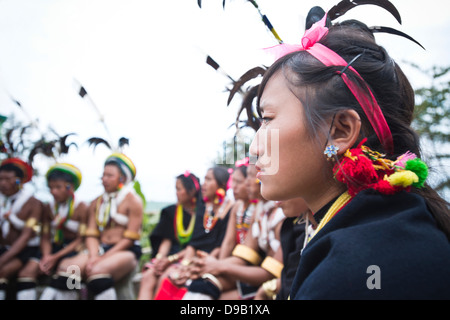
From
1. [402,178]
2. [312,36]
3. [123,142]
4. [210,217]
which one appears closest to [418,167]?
[402,178]

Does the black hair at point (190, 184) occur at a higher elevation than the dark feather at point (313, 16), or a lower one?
lower

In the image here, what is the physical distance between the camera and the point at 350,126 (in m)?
1.31

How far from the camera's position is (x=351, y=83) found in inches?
52.1

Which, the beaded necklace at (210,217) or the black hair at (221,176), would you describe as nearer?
the beaded necklace at (210,217)

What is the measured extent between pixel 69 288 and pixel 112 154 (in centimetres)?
193

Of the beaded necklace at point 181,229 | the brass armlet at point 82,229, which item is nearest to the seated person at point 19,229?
the brass armlet at point 82,229

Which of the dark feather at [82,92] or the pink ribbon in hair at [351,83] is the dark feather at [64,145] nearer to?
the dark feather at [82,92]

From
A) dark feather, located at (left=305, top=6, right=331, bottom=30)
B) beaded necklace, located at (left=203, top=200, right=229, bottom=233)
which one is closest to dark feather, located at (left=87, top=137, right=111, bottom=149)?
beaded necklace, located at (left=203, top=200, right=229, bottom=233)

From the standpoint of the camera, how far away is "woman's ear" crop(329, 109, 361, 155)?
1301 mm

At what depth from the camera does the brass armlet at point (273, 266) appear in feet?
10.1

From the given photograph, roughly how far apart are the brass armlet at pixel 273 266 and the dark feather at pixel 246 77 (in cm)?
181

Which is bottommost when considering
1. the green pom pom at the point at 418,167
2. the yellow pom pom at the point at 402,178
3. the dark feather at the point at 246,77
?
the yellow pom pom at the point at 402,178

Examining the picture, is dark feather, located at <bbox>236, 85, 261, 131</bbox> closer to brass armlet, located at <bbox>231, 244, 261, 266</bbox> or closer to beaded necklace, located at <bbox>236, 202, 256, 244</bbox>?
brass armlet, located at <bbox>231, 244, 261, 266</bbox>
